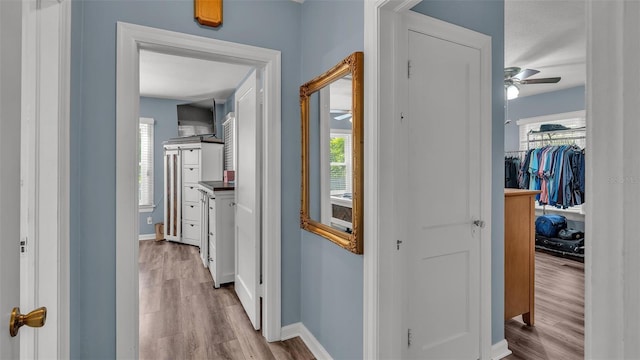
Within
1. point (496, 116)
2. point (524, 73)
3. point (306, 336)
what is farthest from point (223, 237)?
point (524, 73)

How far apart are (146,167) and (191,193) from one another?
3.65ft

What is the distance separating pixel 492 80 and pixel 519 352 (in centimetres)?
184

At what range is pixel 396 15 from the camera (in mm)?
1556

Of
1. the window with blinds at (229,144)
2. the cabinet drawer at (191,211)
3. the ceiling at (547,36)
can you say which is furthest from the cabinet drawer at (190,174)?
the ceiling at (547,36)

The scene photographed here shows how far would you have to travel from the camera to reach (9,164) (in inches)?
22.3

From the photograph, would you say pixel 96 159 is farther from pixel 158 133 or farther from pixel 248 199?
pixel 158 133

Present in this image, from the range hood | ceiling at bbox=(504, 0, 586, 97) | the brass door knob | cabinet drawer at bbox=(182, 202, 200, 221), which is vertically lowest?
cabinet drawer at bbox=(182, 202, 200, 221)

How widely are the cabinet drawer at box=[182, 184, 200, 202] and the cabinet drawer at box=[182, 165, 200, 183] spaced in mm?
98

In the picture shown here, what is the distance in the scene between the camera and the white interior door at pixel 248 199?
7.80 ft

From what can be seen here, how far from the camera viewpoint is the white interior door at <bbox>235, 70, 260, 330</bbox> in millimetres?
2379

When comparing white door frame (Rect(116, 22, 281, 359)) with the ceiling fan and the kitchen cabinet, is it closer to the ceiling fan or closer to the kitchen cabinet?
the ceiling fan

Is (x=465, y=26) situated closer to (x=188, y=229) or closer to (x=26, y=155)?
(x=26, y=155)

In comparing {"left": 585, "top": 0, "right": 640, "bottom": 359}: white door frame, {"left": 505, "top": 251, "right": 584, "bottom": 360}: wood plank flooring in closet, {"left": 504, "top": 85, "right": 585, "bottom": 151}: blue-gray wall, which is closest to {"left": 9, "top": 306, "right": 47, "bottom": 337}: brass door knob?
{"left": 585, "top": 0, "right": 640, "bottom": 359}: white door frame

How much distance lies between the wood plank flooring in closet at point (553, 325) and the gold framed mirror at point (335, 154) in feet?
5.01
